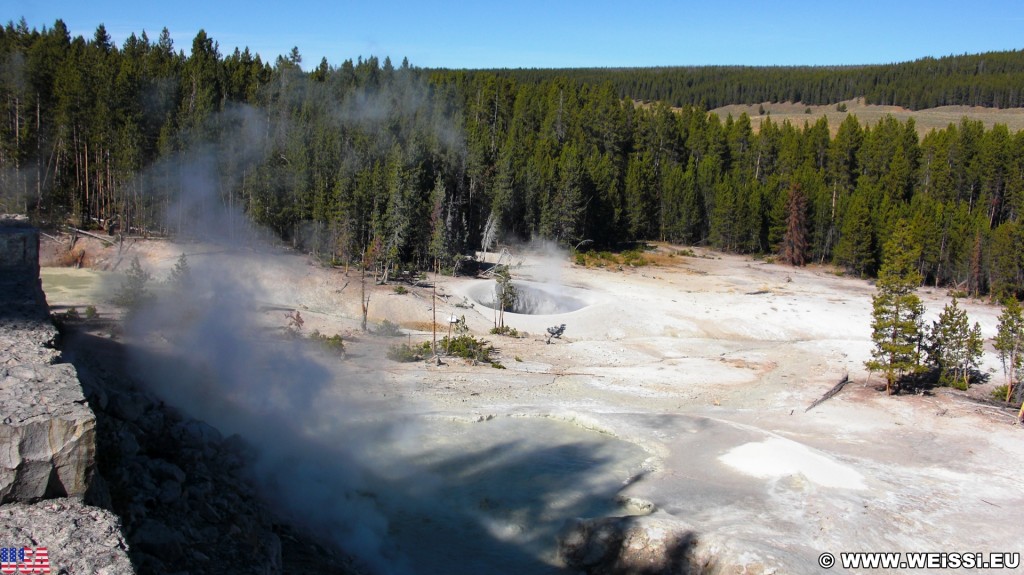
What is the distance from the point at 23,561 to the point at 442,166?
46.5 metres

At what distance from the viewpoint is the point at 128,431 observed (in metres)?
11.4

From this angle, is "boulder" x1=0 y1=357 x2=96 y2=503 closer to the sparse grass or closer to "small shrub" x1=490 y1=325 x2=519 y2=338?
"small shrub" x1=490 y1=325 x2=519 y2=338

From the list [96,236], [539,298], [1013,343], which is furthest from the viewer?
[539,298]

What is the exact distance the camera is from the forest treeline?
140ft

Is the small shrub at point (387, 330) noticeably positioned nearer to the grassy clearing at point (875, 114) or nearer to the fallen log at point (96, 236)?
the fallen log at point (96, 236)

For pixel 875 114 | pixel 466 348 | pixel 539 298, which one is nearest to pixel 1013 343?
pixel 466 348

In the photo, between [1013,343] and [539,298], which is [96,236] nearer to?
[539,298]

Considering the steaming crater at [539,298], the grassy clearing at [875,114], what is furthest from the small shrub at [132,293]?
the grassy clearing at [875,114]

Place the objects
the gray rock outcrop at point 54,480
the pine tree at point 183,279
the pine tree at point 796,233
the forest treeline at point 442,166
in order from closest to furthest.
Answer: the gray rock outcrop at point 54,480, the pine tree at point 183,279, the forest treeline at point 442,166, the pine tree at point 796,233

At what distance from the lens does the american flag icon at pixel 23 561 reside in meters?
6.54

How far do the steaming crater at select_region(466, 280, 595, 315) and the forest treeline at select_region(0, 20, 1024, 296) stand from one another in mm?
4379

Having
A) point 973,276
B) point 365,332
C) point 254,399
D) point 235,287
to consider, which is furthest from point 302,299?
point 973,276

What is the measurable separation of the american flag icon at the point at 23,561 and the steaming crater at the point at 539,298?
32.6 m

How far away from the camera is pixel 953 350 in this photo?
28.8m
